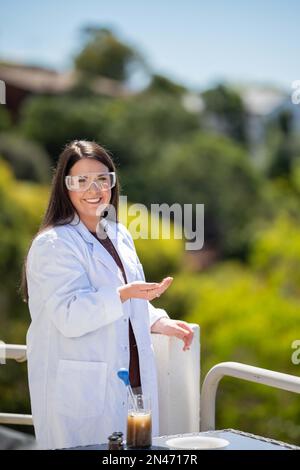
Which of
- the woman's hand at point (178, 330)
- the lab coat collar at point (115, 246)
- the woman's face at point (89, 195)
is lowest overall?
the woman's hand at point (178, 330)

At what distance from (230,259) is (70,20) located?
16263mm

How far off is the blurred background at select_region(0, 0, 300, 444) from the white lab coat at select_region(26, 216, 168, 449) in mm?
14331

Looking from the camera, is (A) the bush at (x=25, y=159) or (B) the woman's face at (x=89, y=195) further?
(A) the bush at (x=25, y=159)

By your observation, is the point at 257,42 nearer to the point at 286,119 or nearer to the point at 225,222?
the point at 286,119

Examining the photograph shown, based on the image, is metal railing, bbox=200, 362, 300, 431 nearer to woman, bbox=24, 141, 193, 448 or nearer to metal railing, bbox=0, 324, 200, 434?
metal railing, bbox=0, 324, 200, 434

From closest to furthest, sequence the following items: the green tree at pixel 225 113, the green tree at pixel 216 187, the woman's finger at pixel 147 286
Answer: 1. the woman's finger at pixel 147 286
2. the green tree at pixel 216 187
3. the green tree at pixel 225 113

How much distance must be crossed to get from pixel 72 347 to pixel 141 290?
287 millimetres

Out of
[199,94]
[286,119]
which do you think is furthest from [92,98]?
[286,119]

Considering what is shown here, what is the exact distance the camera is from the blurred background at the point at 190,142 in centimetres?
1925

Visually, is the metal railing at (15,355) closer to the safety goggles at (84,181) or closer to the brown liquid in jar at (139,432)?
the safety goggles at (84,181)

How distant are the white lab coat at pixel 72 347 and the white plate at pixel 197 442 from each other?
0.37 meters

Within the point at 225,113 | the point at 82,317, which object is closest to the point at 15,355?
the point at 82,317

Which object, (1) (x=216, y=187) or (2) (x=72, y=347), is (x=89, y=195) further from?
(1) (x=216, y=187)

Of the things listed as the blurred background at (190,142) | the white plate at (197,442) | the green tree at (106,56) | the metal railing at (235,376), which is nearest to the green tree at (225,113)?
the blurred background at (190,142)
